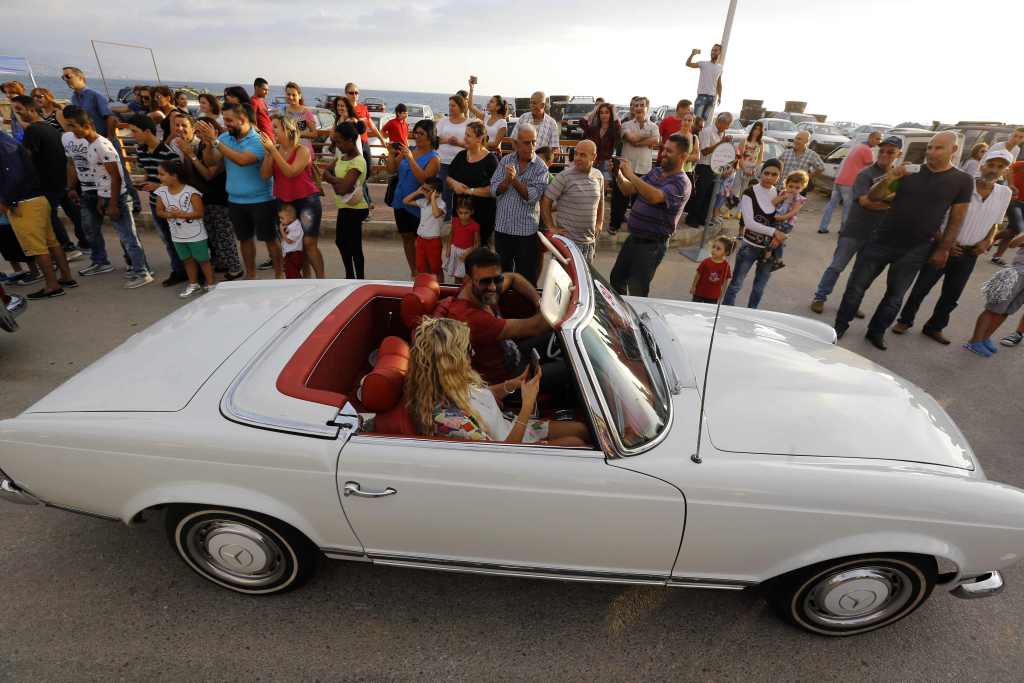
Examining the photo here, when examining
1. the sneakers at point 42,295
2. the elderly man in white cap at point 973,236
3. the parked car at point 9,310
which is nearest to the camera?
the parked car at point 9,310

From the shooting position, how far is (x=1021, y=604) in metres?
2.60

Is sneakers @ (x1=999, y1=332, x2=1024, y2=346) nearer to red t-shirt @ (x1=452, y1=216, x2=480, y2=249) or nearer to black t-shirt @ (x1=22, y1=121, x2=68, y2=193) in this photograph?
red t-shirt @ (x1=452, y1=216, x2=480, y2=249)

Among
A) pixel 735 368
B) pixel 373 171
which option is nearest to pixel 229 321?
pixel 735 368

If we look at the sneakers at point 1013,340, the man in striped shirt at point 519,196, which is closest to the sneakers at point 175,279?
the man in striped shirt at point 519,196

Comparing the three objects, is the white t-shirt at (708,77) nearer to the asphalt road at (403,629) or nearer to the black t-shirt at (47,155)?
the asphalt road at (403,629)

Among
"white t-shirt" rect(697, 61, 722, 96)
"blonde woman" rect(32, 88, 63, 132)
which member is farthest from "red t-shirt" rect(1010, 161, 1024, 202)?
"blonde woman" rect(32, 88, 63, 132)

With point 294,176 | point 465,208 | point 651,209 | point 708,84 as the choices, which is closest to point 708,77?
point 708,84

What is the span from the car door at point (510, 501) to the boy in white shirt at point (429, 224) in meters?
3.37

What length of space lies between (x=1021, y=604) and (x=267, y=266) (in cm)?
721

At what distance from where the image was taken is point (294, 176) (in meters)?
5.03

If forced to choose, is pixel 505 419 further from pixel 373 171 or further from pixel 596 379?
pixel 373 171

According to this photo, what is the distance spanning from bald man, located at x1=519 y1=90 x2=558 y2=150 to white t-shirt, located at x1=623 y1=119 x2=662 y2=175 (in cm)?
114

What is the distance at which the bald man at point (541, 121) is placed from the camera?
A: 6.81 m

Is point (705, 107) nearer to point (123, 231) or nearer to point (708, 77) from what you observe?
point (708, 77)
